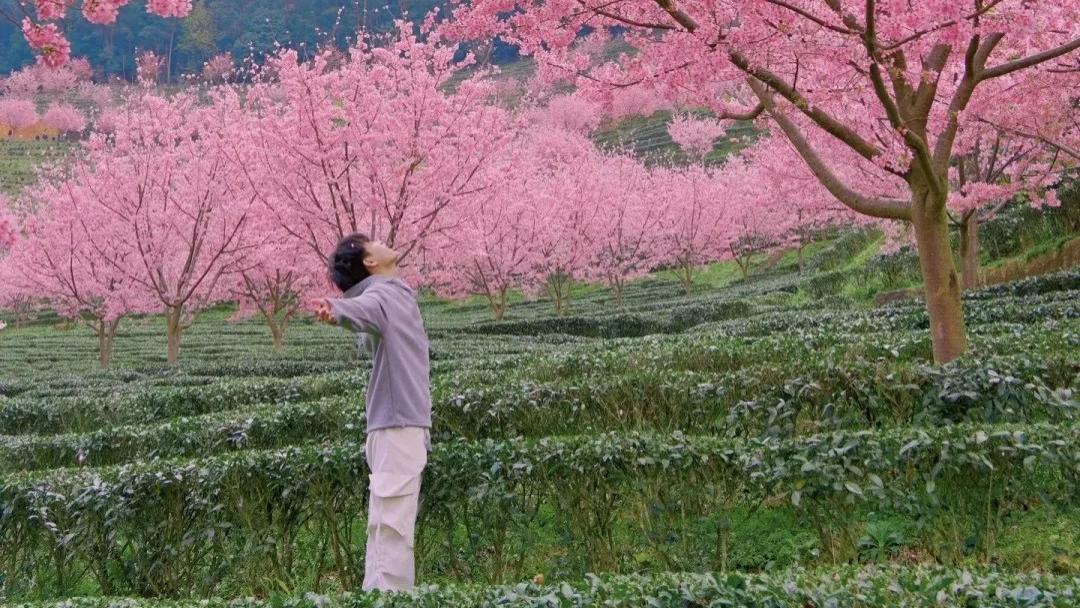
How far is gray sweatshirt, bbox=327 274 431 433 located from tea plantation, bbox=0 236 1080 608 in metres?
0.62

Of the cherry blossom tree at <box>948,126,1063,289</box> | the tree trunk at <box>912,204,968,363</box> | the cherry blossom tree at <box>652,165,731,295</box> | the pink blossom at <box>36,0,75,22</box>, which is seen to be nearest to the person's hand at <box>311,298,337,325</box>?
the pink blossom at <box>36,0,75,22</box>

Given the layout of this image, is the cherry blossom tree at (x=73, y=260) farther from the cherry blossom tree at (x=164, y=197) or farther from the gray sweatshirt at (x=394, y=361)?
the gray sweatshirt at (x=394, y=361)

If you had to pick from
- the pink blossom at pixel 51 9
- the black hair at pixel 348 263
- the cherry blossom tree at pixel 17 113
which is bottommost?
the black hair at pixel 348 263

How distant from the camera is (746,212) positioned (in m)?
36.7

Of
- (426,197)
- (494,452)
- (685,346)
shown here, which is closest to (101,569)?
(494,452)

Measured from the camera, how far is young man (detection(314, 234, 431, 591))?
390cm

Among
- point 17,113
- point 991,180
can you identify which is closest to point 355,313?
point 991,180

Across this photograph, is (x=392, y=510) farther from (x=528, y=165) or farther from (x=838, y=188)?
(x=528, y=165)

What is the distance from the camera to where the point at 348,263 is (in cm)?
416

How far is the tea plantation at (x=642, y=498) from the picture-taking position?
3070mm

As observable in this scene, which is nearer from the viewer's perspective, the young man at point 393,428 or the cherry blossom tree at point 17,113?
the young man at point 393,428

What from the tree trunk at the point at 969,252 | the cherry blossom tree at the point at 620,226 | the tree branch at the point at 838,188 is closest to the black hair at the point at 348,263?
the tree branch at the point at 838,188

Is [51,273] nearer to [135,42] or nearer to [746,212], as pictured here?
[746,212]

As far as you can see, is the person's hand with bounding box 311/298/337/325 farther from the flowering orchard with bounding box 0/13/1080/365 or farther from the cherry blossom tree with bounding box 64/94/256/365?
the cherry blossom tree with bounding box 64/94/256/365
